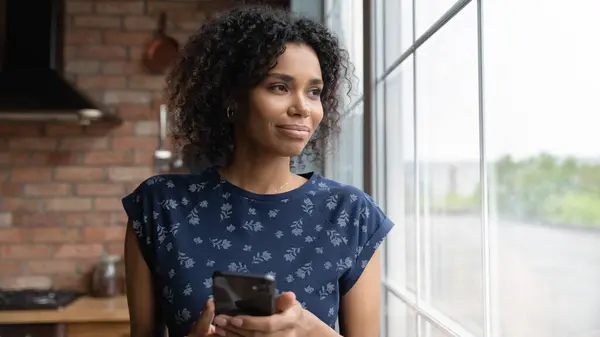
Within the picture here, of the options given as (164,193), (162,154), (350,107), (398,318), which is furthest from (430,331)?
(162,154)

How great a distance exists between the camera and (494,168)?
0.96m

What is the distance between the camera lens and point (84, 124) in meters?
3.10

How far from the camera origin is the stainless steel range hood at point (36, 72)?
2646mm

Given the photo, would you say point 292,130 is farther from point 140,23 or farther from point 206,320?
point 140,23

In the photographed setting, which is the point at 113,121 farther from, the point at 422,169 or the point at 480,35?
the point at 480,35

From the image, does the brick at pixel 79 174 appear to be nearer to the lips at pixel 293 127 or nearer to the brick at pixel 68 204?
the brick at pixel 68 204

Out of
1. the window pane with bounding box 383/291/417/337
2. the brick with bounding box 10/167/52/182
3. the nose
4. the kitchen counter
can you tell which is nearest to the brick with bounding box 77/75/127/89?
the brick with bounding box 10/167/52/182

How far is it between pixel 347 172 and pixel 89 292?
61.6 inches

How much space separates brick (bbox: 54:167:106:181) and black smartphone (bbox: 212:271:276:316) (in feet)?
8.26

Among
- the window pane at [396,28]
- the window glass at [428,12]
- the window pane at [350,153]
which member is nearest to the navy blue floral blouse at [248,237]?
the window glass at [428,12]

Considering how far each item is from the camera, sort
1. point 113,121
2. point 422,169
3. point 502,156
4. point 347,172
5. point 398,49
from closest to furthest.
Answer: point 502,156
point 422,169
point 398,49
point 347,172
point 113,121

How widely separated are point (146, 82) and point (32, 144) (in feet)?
2.06

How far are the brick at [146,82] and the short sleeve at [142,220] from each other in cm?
225

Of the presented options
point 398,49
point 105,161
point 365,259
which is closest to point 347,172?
point 398,49
